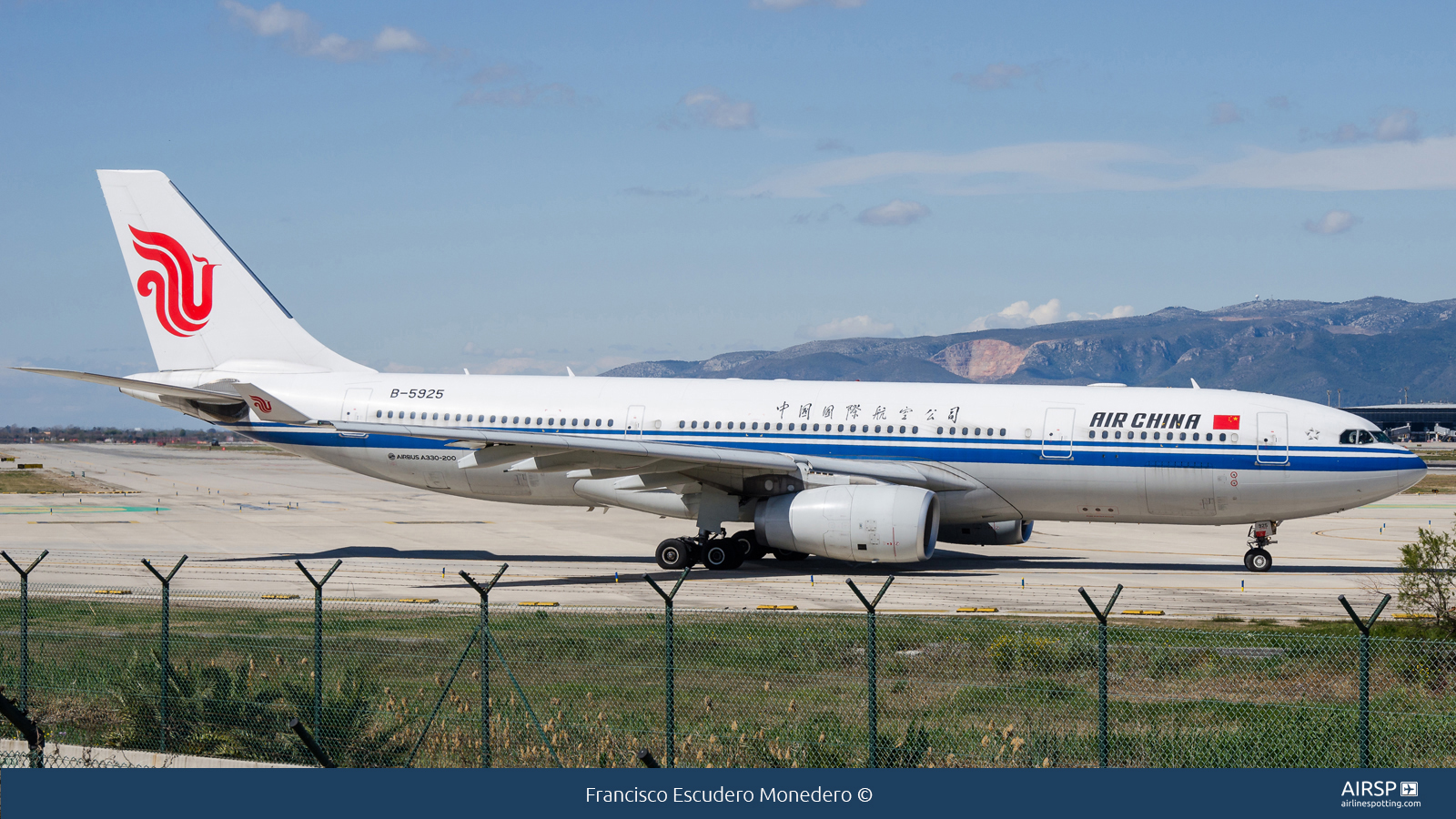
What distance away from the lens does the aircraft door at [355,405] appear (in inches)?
1262

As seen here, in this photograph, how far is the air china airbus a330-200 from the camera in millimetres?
27125

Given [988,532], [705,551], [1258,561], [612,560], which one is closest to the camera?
[1258,561]

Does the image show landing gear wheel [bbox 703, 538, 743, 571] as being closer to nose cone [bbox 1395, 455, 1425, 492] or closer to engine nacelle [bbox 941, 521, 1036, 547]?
engine nacelle [bbox 941, 521, 1036, 547]

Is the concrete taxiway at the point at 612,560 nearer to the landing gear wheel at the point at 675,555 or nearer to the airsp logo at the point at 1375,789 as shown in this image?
the landing gear wheel at the point at 675,555

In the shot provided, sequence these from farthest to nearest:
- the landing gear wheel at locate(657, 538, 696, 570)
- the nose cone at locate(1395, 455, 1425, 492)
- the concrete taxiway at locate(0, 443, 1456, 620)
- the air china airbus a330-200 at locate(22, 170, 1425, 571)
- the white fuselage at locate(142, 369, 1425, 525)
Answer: the landing gear wheel at locate(657, 538, 696, 570)
the white fuselage at locate(142, 369, 1425, 525)
the air china airbus a330-200 at locate(22, 170, 1425, 571)
the nose cone at locate(1395, 455, 1425, 492)
the concrete taxiway at locate(0, 443, 1456, 620)

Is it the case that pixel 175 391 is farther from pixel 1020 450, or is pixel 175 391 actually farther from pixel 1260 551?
pixel 1260 551

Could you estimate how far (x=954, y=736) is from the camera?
13.1 meters

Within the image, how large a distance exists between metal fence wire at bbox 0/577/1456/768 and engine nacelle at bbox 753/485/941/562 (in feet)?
17.5

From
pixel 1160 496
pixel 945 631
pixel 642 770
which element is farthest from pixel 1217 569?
pixel 642 770

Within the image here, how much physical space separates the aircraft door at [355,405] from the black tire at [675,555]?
899cm

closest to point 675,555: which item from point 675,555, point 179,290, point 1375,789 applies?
point 675,555

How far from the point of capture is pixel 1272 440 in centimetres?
2725

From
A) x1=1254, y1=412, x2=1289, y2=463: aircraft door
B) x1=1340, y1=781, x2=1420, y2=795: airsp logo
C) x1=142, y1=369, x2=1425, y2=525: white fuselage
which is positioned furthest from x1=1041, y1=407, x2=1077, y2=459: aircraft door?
x1=1340, y1=781, x2=1420, y2=795: airsp logo

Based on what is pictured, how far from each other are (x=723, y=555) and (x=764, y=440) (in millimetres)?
2970
